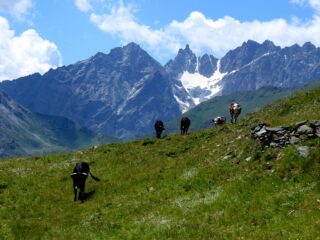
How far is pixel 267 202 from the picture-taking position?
24.0 meters

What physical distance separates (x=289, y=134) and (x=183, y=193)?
6.99 metres

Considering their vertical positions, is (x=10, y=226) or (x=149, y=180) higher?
(x=149, y=180)

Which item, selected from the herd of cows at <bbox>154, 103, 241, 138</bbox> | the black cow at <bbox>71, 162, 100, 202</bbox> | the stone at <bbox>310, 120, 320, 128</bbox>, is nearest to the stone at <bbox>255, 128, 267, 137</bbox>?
the stone at <bbox>310, 120, 320, 128</bbox>

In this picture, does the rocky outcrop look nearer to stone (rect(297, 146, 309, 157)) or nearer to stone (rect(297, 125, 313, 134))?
stone (rect(297, 125, 313, 134))

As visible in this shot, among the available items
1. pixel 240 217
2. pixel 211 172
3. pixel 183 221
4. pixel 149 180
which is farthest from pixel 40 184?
pixel 240 217

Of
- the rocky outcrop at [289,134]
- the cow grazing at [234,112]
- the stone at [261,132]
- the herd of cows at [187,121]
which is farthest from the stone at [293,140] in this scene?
the cow grazing at [234,112]

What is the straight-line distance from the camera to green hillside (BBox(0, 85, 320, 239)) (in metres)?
22.6

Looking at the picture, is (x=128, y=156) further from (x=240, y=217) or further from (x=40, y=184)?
(x=240, y=217)

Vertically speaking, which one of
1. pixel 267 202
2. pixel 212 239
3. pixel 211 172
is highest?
pixel 211 172

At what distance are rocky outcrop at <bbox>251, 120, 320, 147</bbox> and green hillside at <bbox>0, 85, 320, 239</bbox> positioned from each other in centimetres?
56

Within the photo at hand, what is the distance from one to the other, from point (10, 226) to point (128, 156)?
16.6 m

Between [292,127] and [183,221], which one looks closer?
[183,221]

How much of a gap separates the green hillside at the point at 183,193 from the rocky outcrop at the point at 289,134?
557mm

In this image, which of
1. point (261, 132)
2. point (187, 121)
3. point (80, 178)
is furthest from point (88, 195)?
point (187, 121)
